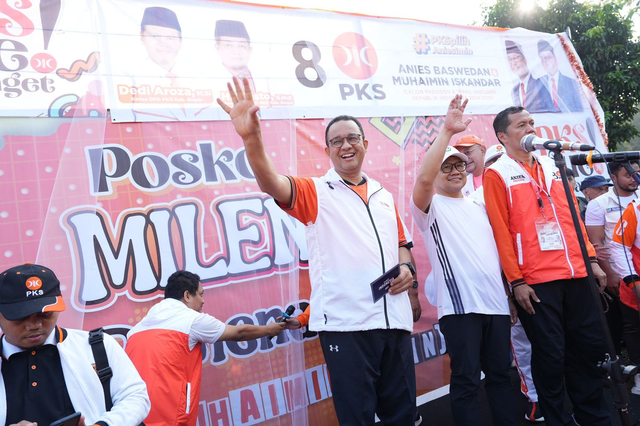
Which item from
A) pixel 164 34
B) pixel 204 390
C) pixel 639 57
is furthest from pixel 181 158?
pixel 639 57

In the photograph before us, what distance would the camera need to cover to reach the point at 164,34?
3.18 m

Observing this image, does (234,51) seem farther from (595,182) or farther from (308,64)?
(595,182)

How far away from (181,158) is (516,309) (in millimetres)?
2287

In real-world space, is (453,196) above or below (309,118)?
below

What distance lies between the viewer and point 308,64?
3.68m

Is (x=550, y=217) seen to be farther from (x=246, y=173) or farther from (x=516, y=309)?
(x=246, y=173)

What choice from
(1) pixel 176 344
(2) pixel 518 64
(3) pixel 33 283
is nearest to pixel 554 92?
(2) pixel 518 64

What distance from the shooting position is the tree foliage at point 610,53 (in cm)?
827

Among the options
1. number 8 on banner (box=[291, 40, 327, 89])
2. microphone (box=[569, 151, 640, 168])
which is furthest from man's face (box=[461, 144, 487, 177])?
microphone (box=[569, 151, 640, 168])

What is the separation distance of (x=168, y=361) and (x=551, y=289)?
2143 millimetres

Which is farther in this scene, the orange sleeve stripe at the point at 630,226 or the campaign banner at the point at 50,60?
the orange sleeve stripe at the point at 630,226

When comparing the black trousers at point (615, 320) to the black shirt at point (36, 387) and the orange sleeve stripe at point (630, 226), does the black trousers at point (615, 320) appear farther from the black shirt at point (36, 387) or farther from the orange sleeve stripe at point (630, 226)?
the black shirt at point (36, 387)

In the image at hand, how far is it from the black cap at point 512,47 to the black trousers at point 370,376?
141 inches

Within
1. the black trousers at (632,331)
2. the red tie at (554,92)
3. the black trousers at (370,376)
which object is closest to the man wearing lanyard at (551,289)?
the black trousers at (370,376)
